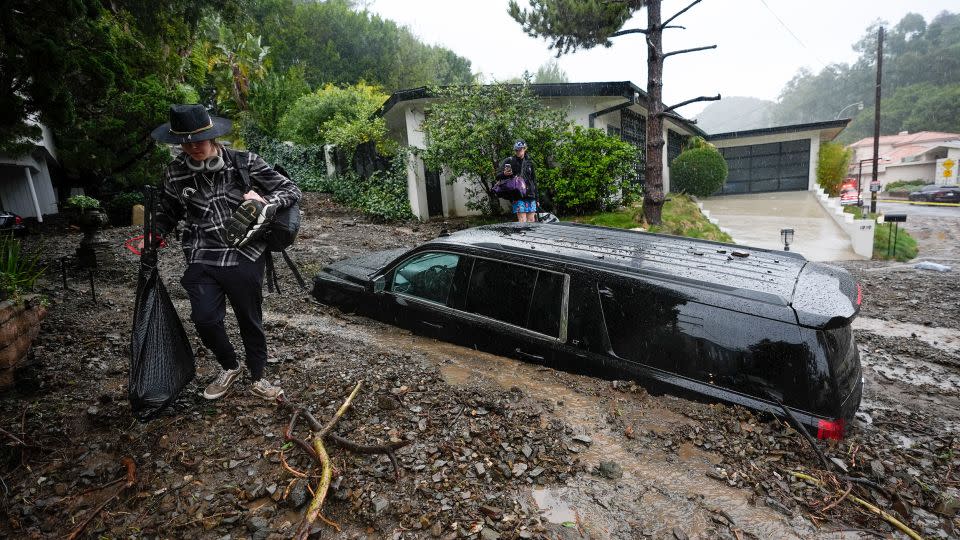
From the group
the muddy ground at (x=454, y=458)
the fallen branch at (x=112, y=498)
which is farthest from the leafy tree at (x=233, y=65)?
the fallen branch at (x=112, y=498)

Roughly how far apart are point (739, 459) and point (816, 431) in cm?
43

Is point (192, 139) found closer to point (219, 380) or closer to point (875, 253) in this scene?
point (219, 380)

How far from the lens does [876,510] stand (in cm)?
226

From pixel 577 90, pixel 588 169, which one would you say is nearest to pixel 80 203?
pixel 588 169

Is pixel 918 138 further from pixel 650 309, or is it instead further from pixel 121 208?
pixel 121 208

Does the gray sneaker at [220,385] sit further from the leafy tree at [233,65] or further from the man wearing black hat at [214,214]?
the leafy tree at [233,65]

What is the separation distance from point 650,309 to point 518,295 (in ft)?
3.22

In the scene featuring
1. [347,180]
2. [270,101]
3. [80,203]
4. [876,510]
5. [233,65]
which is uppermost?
[233,65]

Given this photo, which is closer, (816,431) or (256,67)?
(816,431)

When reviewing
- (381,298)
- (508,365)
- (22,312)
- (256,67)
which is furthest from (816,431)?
(256,67)

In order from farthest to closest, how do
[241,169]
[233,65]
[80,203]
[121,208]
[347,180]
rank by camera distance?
[233,65], [347,180], [121,208], [80,203], [241,169]

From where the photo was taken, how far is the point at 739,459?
8.57 ft

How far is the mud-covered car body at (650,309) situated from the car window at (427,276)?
1 cm

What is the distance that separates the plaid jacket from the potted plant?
5.13ft
